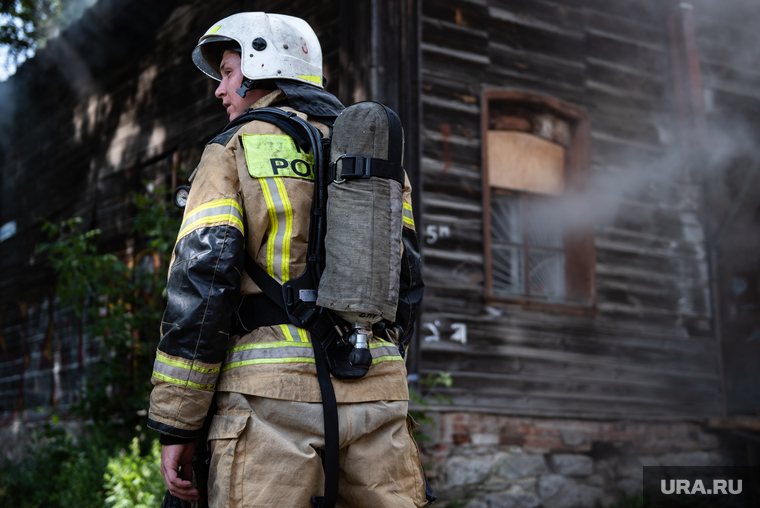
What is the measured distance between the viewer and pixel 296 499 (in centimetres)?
206

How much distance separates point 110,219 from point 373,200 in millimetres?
7209

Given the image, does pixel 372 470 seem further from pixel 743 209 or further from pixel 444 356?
pixel 743 209

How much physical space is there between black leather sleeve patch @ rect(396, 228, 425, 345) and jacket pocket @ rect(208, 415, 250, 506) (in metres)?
0.71

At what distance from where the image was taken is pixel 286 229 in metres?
2.28

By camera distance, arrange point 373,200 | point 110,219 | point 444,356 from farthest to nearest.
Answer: point 110,219, point 444,356, point 373,200

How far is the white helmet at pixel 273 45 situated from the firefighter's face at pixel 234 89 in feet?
0.24

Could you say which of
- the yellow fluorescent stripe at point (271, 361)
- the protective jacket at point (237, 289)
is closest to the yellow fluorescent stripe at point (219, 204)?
the protective jacket at point (237, 289)

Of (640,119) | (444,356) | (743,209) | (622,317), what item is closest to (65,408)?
(444,356)

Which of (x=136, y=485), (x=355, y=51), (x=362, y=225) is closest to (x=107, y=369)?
(x=136, y=485)

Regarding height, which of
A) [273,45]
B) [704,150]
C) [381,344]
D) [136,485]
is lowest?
[136,485]

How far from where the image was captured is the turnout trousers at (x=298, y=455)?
205 cm

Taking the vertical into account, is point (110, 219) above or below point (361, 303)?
above

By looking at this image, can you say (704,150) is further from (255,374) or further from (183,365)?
(183,365)

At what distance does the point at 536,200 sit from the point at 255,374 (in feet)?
17.1
